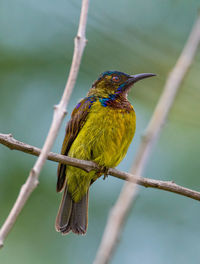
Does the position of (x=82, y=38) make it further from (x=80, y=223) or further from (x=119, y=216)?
(x=80, y=223)

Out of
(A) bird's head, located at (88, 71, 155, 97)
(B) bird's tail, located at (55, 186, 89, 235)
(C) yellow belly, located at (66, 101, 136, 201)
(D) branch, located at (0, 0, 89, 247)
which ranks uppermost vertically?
(A) bird's head, located at (88, 71, 155, 97)

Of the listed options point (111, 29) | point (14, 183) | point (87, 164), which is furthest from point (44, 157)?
point (14, 183)

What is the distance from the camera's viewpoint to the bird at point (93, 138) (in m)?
4.28

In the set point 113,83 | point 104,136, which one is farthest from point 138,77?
point 104,136

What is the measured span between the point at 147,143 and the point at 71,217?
3363 mm

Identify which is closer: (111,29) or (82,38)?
(82,38)

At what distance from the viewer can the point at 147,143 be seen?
1.45 meters

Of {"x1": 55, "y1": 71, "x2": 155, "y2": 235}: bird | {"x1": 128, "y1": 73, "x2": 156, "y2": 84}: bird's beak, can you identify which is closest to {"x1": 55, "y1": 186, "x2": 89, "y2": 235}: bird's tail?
{"x1": 55, "y1": 71, "x2": 155, "y2": 235}: bird

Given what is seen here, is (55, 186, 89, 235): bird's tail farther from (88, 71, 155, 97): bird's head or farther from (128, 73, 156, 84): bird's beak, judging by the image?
(128, 73, 156, 84): bird's beak

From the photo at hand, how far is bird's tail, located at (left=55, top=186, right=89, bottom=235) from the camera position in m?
4.60

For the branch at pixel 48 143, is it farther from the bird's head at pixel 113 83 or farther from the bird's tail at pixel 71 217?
the bird's tail at pixel 71 217

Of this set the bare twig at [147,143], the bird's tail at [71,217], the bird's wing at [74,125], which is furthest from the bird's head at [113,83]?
the bare twig at [147,143]

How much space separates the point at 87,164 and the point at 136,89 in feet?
5.58

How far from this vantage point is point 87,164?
11.9 feet
